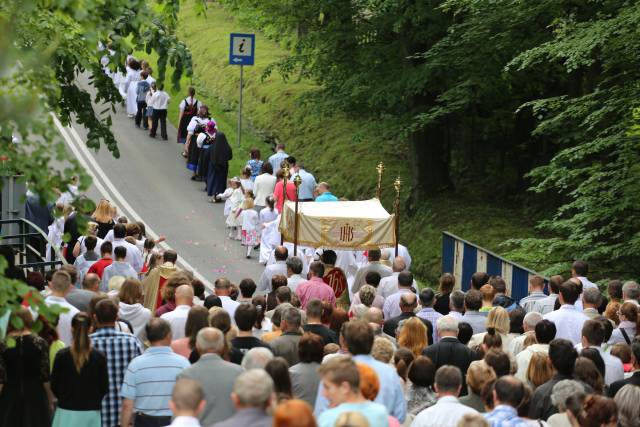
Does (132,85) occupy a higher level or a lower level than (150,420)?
higher

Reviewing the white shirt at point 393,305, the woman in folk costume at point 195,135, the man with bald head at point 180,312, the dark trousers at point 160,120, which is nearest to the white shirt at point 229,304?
the man with bald head at point 180,312

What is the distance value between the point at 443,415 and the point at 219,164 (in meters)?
19.5

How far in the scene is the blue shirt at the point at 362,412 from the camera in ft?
26.5

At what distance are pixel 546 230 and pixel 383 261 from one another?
771 cm

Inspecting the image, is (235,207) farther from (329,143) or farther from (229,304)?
(229,304)

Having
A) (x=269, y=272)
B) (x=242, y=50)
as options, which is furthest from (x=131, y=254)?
(x=242, y=50)

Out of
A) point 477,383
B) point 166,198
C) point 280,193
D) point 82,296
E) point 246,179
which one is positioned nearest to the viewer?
point 477,383

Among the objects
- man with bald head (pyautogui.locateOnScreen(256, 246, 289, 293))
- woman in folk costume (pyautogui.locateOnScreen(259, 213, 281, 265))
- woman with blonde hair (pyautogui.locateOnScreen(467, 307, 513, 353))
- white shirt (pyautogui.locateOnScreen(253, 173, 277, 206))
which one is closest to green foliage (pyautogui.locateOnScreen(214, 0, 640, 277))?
white shirt (pyautogui.locateOnScreen(253, 173, 277, 206))

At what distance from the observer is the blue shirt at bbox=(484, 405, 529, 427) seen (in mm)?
9086

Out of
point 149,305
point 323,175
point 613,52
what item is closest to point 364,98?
point 323,175

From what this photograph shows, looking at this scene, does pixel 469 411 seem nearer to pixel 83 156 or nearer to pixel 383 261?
pixel 383 261

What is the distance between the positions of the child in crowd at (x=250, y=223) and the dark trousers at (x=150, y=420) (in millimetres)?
14611

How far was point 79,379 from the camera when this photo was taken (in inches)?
408

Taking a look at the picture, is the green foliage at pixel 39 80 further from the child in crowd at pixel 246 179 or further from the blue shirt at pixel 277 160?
the blue shirt at pixel 277 160
